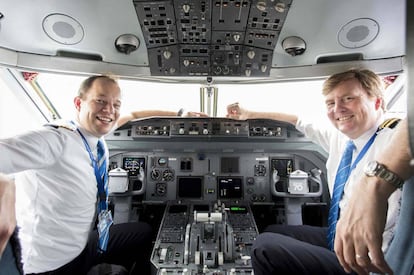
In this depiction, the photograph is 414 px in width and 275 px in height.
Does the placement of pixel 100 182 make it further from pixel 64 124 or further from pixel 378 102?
pixel 378 102

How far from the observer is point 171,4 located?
1.65m

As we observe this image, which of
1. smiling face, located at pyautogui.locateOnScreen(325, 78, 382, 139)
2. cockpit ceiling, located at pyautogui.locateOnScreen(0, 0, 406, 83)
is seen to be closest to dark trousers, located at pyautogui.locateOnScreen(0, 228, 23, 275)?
cockpit ceiling, located at pyautogui.locateOnScreen(0, 0, 406, 83)

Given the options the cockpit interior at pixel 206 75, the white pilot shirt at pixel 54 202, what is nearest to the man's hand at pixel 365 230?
the cockpit interior at pixel 206 75

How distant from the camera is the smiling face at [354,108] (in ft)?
5.08

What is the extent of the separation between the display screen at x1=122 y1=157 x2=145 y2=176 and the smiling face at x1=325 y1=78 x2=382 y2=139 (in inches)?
86.2

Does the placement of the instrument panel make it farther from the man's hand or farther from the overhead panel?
the man's hand

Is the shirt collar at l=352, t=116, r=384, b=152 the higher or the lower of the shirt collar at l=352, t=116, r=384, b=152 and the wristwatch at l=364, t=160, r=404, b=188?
the higher

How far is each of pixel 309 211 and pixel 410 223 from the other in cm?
291

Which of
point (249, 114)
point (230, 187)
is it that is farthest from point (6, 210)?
point (230, 187)

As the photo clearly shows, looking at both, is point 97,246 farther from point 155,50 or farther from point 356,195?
point 356,195

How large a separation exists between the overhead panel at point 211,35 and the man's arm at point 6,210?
1379mm

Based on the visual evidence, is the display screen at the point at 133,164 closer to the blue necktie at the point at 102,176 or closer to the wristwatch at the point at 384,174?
the blue necktie at the point at 102,176

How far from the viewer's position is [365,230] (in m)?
0.59

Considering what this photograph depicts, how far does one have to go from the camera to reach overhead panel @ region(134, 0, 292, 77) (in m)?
1.68
